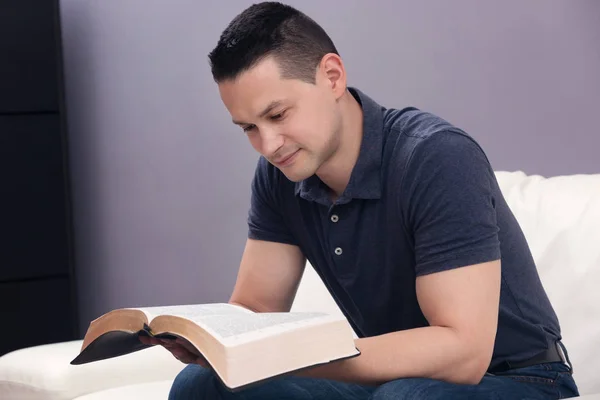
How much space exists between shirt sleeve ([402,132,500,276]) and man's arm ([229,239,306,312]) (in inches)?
13.3

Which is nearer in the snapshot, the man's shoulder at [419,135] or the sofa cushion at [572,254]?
the man's shoulder at [419,135]

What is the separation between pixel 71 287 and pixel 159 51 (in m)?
0.82

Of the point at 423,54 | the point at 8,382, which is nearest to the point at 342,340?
the point at 8,382

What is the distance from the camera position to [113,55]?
9.96 ft

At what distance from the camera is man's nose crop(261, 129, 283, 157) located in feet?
4.56

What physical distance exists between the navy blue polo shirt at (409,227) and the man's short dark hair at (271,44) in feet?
→ 0.44

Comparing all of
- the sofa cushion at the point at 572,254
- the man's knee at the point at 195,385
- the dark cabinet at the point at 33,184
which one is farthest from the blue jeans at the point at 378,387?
the dark cabinet at the point at 33,184

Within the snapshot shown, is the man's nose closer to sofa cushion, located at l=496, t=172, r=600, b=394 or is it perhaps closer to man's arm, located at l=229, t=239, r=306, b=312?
man's arm, located at l=229, t=239, r=306, b=312

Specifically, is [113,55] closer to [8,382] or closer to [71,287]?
[71,287]

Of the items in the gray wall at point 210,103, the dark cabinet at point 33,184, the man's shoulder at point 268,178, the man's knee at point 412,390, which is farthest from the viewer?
the dark cabinet at point 33,184

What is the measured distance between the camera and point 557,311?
167 cm

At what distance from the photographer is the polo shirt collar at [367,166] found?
56.4 inches

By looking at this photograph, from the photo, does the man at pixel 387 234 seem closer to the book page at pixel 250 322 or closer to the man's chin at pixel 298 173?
the man's chin at pixel 298 173

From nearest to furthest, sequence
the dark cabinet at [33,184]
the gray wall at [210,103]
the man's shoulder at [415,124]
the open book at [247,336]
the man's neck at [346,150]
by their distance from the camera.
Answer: the open book at [247,336] < the man's shoulder at [415,124] < the man's neck at [346,150] < the gray wall at [210,103] < the dark cabinet at [33,184]
